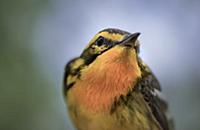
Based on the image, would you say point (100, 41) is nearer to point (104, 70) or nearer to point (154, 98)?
point (104, 70)

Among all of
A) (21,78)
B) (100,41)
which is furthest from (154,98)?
(21,78)

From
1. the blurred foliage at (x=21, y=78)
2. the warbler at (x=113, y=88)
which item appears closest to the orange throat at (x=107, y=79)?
the warbler at (x=113, y=88)

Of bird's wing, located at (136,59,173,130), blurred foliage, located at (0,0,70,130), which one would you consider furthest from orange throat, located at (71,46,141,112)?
blurred foliage, located at (0,0,70,130)

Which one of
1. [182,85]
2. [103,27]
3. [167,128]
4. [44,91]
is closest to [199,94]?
[182,85]

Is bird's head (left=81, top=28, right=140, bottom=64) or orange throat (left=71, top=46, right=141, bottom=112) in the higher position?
bird's head (left=81, top=28, right=140, bottom=64)

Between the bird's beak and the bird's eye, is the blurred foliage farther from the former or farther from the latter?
the bird's beak

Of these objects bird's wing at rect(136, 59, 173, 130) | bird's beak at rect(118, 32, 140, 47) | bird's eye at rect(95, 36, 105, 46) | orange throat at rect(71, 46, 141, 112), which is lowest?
bird's wing at rect(136, 59, 173, 130)

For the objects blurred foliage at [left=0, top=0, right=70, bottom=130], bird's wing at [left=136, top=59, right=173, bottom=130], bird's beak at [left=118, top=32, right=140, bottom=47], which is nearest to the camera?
bird's beak at [left=118, top=32, right=140, bottom=47]

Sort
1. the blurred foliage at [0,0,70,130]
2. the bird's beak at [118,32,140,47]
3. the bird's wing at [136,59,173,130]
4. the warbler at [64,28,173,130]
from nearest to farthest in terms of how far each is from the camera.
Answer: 1. the bird's beak at [118,32,140,47]
2. the warbler at [64,28,173,130]
3. the bird's wing at [136,59,173,130]
4. the blurred foliage at [0,0,70,130]
